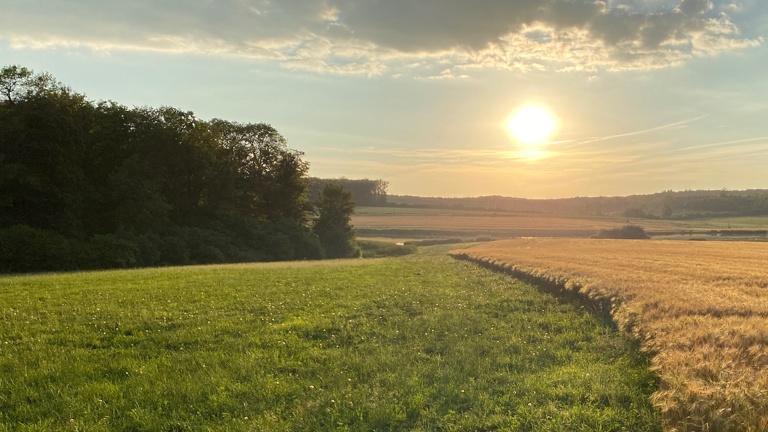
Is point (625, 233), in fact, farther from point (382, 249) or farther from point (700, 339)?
point (700, 339)

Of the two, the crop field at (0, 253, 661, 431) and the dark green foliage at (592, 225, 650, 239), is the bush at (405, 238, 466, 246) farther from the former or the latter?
the crop field at (0, 253, 661, 431)

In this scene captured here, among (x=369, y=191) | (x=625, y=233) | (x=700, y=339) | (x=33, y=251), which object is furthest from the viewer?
(x=369, y=191)

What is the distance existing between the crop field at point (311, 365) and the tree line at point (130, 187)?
21.4m

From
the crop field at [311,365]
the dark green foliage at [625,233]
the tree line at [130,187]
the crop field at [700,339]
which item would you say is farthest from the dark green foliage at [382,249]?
the crop field at [311,365]

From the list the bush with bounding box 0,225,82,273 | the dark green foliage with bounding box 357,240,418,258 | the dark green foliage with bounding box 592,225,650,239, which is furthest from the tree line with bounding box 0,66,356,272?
the dark green foliage with bounding box 592,225,650,239

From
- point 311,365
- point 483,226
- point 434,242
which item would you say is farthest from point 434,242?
point 311,365

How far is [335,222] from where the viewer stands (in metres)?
76.3

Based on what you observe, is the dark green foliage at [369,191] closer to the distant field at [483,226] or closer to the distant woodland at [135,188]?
the distant field at [483,226]

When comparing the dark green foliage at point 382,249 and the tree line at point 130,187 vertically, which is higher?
the tree line at point 130,187

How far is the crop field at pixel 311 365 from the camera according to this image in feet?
24.7

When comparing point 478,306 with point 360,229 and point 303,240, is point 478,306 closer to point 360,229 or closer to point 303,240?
point 303,240

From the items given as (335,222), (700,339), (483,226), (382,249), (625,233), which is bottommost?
(382,249)

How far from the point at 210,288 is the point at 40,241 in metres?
20.2

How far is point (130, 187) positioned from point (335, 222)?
3733 centimetres
